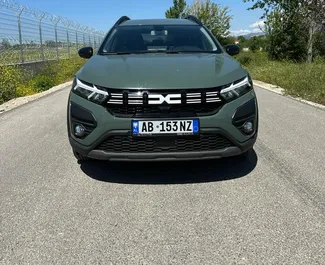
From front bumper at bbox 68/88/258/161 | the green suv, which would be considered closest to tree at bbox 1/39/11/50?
the green suv

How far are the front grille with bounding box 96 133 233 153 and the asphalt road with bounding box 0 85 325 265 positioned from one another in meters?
0.40

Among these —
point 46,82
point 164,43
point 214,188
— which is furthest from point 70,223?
point 46,82

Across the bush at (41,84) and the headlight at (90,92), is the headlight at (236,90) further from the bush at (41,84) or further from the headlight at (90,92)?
the bush at (41,84)

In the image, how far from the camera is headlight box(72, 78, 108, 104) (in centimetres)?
306

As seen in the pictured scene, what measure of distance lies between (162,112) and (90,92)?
0.67 m

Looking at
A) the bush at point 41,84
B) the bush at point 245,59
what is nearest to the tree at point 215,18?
the bush at point 245,59

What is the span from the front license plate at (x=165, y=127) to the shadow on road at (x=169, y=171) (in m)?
0.61

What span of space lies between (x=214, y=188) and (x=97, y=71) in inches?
59.1

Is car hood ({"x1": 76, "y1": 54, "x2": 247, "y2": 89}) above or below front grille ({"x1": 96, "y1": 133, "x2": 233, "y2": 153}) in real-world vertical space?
above

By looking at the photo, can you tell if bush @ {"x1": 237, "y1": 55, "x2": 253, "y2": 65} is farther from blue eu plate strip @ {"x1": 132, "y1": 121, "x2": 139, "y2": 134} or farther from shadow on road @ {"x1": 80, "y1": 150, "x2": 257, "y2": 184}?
blue eu plate strip @ {"x1": 132, "y1": 121, "x2": 139, "y2": 134}

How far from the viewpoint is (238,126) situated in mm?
3145

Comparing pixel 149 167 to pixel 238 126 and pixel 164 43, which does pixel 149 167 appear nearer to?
pixel 238 126

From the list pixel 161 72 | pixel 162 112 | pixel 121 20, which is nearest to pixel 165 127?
pixel 162 112

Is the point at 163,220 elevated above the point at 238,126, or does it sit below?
below
